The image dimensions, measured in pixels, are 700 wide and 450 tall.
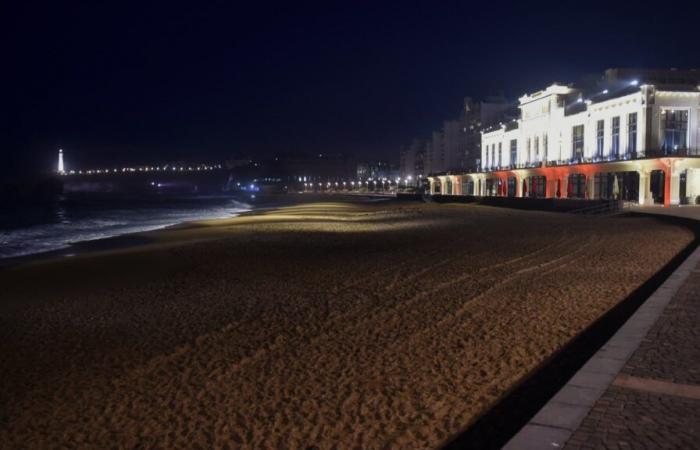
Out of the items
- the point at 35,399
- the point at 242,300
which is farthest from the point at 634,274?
the point at 35,399

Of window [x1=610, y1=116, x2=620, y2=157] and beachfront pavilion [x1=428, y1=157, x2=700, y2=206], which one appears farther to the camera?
window [x1=610, y1=116, x2=620, y2=157]

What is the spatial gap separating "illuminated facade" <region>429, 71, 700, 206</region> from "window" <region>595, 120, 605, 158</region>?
76mm

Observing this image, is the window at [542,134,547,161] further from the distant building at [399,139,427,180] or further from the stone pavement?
the distant building at [399,139,427,180]

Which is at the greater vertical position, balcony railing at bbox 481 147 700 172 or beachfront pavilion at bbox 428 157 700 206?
balcony railing at bbox 481 147 700 172

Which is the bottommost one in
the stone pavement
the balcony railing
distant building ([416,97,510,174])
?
the stone pavement

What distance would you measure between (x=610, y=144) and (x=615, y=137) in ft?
2.62

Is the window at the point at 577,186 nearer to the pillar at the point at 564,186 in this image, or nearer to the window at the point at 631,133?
the pillar at the point at 564,186

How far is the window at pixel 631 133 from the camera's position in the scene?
4338 cm

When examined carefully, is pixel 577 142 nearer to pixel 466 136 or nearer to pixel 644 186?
pixel 644 186

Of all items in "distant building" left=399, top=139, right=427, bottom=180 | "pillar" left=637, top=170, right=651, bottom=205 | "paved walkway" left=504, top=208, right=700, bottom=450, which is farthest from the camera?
"distant building" left=399, top=139, right=427, bottom=180

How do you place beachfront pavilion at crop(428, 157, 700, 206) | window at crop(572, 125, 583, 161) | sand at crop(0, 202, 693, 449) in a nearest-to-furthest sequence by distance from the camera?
sand at crop(0, 202, 693, 449)
beachfront pavilion at crop(428, 157, 700, 206)
window at crop(572, 125, 583, 161)

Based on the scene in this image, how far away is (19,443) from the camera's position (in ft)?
18.8

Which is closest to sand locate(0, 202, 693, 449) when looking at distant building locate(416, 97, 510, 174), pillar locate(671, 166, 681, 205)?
pillar locate(671, 166, 681, 205)

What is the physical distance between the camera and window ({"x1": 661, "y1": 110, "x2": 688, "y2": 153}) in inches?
1631
